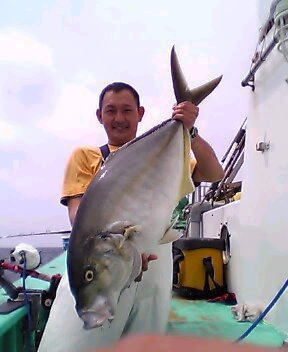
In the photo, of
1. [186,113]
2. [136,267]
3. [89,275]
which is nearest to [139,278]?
[136,267]

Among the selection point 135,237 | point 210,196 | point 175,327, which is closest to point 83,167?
point 135,237

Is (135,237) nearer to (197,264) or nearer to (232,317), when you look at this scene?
(232,317)

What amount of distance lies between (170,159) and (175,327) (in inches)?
51.6

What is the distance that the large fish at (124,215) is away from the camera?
53.8 inches

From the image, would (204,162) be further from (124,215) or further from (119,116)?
(124,215)

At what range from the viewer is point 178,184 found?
173cm

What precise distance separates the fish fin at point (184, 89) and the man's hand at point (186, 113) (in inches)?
3.2

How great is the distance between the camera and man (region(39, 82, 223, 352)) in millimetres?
1681

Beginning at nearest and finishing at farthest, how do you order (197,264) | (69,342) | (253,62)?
(69,342) < (253,62) < (197,264)

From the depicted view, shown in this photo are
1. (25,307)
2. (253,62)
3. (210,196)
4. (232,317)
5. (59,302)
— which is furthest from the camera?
(210,196)

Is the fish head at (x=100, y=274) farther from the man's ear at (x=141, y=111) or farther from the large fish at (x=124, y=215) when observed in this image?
the man's ear at (x=141, y=111)

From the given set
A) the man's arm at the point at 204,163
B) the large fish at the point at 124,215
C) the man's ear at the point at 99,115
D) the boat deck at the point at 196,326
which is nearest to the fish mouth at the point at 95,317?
the large fish at the point at 124,215

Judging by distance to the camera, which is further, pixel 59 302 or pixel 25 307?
pixel 25 307

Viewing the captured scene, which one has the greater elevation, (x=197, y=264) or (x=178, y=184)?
(x=178, y=184)
